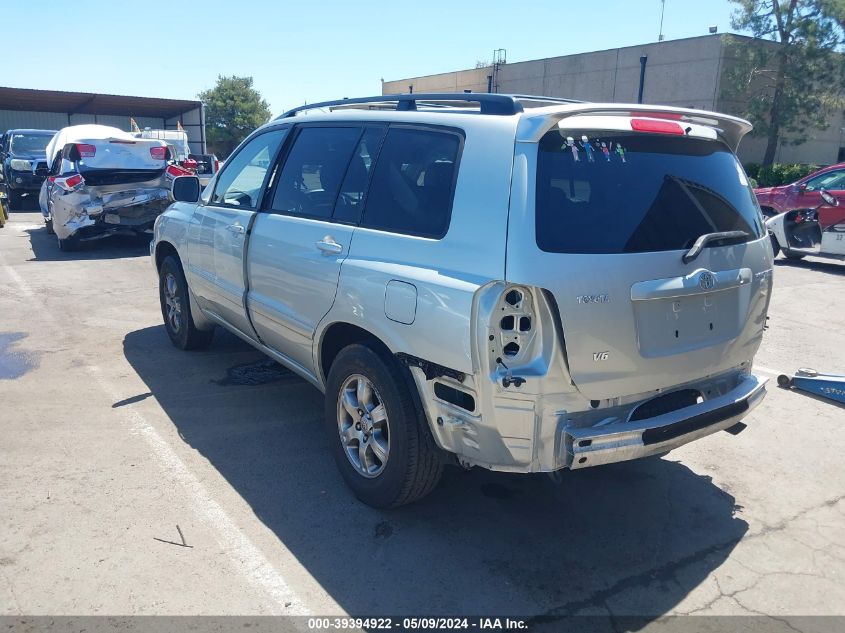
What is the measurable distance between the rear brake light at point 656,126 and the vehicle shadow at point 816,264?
957 cm

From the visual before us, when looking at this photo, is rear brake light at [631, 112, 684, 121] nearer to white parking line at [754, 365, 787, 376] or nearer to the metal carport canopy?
white parking line at [754, 365, 787, 376]

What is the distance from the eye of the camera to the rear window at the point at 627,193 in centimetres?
284

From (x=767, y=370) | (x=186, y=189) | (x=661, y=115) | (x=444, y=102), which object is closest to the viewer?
(x=661, y=115)

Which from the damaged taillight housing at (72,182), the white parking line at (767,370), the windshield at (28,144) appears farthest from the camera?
the windshield at (28,144)

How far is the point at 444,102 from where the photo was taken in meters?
3.65

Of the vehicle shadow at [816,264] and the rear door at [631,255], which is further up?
the rear door at [631,255]

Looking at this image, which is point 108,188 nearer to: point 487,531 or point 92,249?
point 92,249

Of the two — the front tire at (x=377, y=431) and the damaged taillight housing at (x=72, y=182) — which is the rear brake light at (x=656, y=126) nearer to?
the front tire at (x=377, y=431)

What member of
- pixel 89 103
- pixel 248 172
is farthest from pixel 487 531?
pixel 89 103

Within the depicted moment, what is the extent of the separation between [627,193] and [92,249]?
1160cm

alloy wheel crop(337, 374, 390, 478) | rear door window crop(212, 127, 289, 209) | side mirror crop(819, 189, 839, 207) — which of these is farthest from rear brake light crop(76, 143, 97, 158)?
side mirror crop(819, 189, 839, 207)

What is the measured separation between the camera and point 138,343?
6.51 metres

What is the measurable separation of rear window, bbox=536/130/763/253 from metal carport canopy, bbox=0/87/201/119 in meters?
33.2

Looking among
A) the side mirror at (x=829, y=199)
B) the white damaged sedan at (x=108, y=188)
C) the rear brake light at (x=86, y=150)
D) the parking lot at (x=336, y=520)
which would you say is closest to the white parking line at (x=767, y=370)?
the parking lot at (x=336, y=520)
